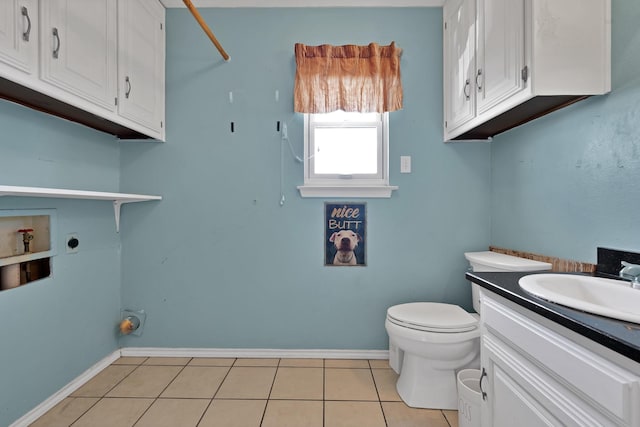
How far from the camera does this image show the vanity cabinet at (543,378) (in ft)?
1.98

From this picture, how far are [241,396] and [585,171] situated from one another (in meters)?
2.00

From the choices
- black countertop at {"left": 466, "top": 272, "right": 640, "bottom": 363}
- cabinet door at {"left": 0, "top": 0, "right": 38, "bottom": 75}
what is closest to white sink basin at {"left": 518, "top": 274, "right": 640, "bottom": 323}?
black countertop at {"left": 466, "top": 272, "right": 640, "bottom": 363}

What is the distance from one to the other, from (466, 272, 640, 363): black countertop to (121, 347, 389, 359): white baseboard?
1274 millimetres

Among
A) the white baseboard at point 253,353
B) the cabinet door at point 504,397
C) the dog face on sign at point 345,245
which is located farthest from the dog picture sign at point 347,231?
the cabinet door at point 504,397

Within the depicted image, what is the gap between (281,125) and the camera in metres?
2.01

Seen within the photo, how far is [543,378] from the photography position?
2.61 ft

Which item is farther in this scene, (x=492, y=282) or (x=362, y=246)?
(x=362, y=246)

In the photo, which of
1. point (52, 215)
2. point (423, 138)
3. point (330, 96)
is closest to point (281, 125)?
point (330, 96)

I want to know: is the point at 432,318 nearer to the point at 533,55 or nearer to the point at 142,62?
the point at 533,55

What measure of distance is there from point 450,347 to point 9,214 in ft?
7.08

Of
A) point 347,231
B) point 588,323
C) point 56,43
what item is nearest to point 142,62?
point 56,43

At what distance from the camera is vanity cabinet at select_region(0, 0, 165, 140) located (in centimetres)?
112

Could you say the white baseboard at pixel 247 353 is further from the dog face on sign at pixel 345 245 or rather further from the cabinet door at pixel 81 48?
the cabinet door at pixel 81 48

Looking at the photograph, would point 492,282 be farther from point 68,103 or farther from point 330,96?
point 68,103
